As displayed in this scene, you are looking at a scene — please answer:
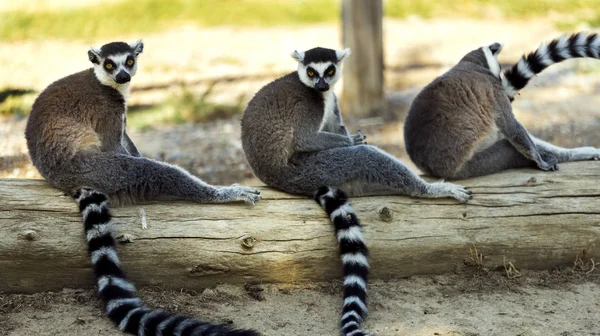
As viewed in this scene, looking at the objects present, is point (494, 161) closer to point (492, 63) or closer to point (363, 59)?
point (492, 63)

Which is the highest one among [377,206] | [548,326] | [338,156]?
[338,156]

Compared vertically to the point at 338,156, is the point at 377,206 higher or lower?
lower

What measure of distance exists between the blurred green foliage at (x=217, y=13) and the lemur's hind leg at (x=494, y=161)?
399 inches

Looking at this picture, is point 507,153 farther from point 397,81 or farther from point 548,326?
point 397,81

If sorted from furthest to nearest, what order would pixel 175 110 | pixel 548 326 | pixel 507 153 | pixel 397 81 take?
pixel 397 81 < pixel 175 110 < pixel 507 153 < pixel 548 326

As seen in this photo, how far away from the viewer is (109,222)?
439 cm

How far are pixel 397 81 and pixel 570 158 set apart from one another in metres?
7.26

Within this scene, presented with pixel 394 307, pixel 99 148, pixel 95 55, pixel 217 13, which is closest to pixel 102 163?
pixel 99 148

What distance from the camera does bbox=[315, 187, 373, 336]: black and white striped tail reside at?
4176 millimetres

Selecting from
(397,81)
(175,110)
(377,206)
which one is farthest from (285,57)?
(377,206)

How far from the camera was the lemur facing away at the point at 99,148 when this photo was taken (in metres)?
4.54

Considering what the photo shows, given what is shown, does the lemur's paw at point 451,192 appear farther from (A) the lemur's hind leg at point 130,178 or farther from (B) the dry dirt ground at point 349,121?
(A) the lemur's hind leg at point 130,178

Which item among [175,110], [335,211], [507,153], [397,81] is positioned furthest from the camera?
[397,81]

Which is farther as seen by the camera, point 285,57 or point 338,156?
point 285,57
